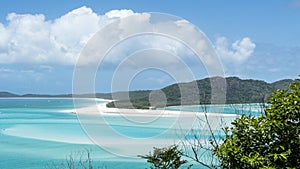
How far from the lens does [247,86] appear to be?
17.3 feet

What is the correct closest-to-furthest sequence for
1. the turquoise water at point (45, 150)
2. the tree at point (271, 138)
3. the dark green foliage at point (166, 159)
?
the tree at point (271, 138)
the dark green foliage at point (166, 159)
the turquoise water at point (45, 150)

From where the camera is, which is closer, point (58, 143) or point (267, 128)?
point (267, 128)

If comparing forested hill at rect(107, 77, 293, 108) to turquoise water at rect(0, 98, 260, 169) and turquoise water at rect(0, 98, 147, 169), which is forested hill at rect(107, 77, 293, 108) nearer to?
turquoise water at rect(0, 98, 147, 169)

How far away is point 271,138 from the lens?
230cm

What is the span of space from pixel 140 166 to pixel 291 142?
27.8 ft

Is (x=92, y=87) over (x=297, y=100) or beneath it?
over

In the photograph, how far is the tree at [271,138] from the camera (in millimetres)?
2225

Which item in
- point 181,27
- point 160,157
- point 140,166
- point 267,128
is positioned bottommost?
point 140,166

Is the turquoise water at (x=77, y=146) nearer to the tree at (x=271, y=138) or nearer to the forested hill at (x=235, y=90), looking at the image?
the forested hill at (x=235, y=90)

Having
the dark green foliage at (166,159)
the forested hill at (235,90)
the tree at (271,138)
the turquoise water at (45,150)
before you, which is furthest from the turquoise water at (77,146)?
the tree at (271,138)

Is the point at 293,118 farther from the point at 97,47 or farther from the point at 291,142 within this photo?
the point at 97,47

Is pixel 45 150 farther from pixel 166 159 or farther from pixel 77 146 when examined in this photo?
pixel 166 159

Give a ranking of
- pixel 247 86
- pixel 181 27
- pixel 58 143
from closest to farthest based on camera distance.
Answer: pixel 181 27 → pixel 247 86 → pixel 58 143

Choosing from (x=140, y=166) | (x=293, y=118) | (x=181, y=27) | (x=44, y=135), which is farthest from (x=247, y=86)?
(x=44, y=135)
